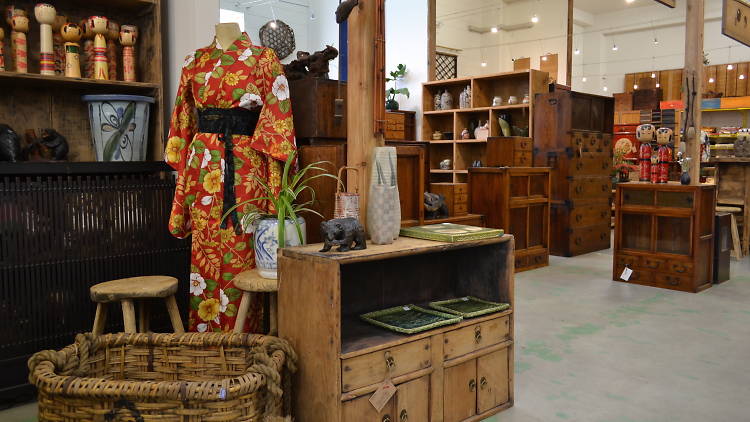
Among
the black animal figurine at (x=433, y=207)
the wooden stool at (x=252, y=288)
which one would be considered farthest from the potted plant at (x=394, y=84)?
the wooden stool at (x=252, y=288)

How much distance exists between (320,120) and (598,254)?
186 inches

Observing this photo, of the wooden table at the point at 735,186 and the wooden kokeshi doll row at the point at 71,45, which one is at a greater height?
the wooden kokeshi doll row at the point at 71,45

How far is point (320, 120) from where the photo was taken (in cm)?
265

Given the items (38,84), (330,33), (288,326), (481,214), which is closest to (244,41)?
(38,84)

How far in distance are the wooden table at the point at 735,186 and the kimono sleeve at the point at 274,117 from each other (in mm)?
5497

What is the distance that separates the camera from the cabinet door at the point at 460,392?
2.21m

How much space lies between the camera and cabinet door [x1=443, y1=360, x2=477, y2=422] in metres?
2.21

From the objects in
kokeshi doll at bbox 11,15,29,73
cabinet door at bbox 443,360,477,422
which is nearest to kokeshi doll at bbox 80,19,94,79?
kokeshi doll at bbox 11,15,29,73

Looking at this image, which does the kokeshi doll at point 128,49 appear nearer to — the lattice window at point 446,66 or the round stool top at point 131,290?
the round stool top at point 131,290

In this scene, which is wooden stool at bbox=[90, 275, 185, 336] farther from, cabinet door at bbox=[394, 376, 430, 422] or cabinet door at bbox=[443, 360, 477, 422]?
cabinet door at bbox=[443, 360, 477, 422]

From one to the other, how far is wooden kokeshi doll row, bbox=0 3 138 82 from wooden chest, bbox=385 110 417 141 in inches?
164

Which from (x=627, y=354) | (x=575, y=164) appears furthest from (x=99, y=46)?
(x=575, y=164)

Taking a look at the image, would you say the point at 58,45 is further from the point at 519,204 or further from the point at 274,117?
the point at 519,204

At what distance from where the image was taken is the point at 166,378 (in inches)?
84.0
